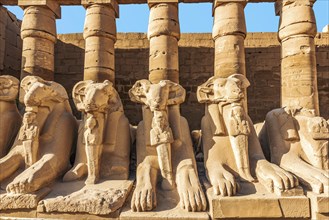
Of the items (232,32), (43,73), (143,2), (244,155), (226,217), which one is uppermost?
(143,2)

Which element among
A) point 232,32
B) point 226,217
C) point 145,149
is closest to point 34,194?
point 145,149

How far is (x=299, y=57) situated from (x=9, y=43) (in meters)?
9.43

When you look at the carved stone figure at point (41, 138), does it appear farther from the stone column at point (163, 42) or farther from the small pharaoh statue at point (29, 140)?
the stone column at point (163, 42)

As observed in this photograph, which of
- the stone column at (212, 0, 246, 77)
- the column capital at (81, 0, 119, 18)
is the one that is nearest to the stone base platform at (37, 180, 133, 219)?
the stone column at (212, 0, 246, 77)

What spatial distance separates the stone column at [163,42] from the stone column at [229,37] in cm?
110

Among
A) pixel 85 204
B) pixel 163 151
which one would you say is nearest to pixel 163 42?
pixel 163 151

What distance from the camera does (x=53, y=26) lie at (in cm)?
916

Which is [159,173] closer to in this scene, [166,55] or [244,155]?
[244,155]

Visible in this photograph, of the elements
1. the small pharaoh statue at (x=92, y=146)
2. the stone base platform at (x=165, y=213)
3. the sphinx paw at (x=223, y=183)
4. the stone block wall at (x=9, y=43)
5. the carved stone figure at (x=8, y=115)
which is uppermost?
the stone block wall at (x=9, y=43)

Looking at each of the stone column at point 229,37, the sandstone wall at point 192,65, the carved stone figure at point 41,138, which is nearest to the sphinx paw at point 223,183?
the carved stone figure at point 41,138

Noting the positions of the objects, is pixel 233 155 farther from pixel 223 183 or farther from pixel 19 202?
pixel 19 202

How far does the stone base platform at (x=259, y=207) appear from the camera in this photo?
3332mm

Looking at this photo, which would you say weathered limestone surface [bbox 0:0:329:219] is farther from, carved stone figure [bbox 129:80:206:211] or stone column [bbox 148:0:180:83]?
stone column [bbox 148:0:180:83]

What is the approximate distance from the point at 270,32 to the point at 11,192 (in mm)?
11052
